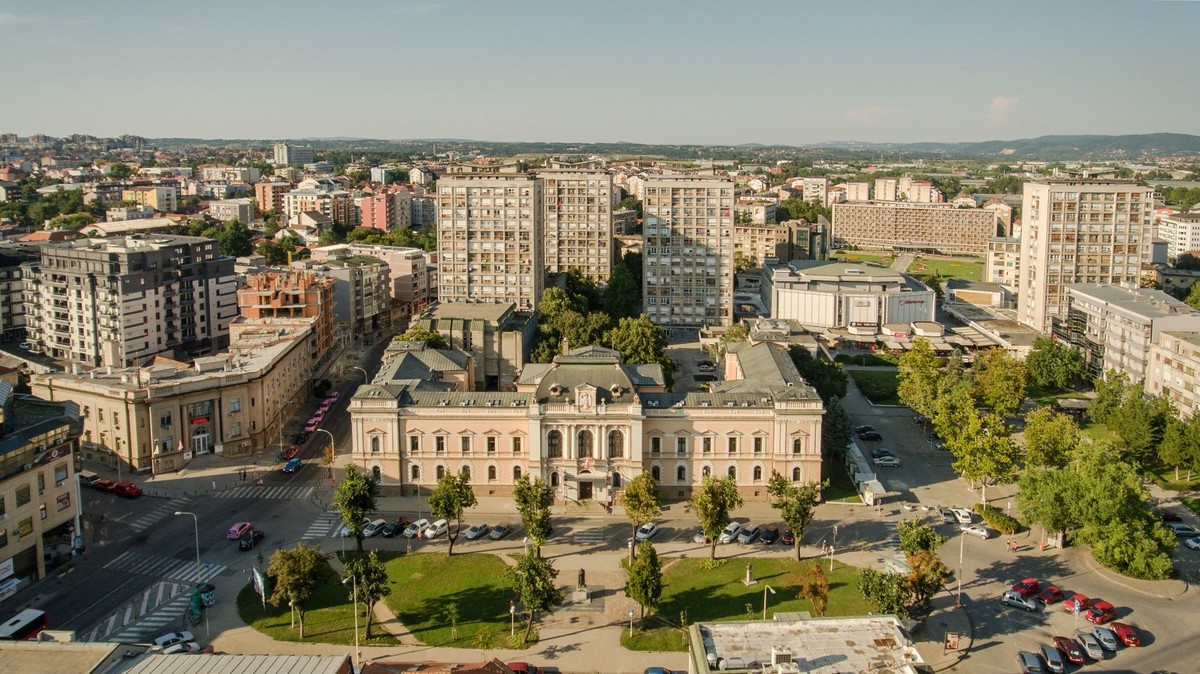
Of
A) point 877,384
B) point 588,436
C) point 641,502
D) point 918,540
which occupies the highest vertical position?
point 588,436

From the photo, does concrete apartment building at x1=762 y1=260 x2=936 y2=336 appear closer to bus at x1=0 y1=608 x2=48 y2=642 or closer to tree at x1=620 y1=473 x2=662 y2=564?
tree at x1=620 y1=473 x2=662 y2=564

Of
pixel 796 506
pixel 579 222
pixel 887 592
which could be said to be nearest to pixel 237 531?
pixel 796 506

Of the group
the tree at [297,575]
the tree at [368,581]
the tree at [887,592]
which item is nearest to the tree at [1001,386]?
the tree at [887,592]

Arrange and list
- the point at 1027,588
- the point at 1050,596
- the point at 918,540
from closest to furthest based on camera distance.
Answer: the point at 1050,596, the point at 918,540, the point at 1027,588

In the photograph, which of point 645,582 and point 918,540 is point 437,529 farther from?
point 918,540

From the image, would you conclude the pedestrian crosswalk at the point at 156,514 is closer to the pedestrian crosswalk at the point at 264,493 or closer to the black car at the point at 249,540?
the pedestrian crosswalk at the point at 264,493

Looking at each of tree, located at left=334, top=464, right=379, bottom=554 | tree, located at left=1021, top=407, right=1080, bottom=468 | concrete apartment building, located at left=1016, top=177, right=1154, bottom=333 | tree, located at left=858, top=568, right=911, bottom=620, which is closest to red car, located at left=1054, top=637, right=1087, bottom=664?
tree, located at left=858, top=568, right=911, bottom=620

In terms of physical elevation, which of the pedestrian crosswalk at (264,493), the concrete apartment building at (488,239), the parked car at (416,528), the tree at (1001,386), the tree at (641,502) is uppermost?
the concrete apartment building at (488,239)
